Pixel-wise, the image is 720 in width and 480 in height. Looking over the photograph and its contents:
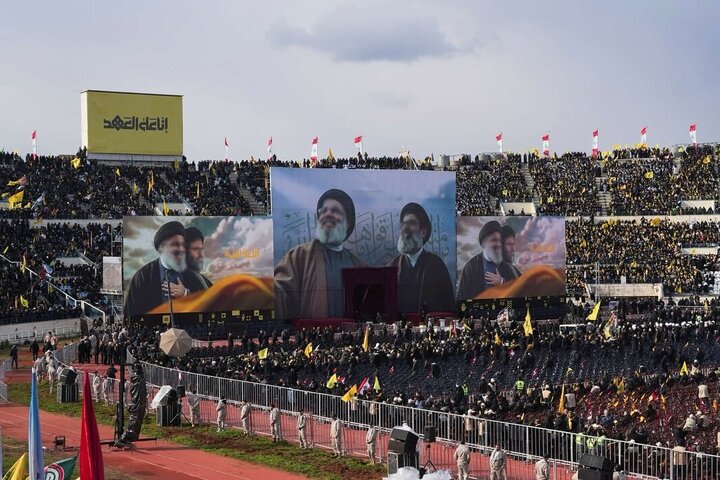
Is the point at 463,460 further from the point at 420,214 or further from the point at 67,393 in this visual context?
the point at 420,214

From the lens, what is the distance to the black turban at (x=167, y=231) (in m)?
58.5

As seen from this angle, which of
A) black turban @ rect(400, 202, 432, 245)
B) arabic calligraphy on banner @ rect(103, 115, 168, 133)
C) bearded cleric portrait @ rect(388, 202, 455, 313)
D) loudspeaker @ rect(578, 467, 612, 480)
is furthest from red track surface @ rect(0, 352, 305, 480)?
arabic calligraphy on banner @ rect(103, 115, 168, 133)

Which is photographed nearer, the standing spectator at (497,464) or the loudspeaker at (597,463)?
the loudspeaker at (597,463)

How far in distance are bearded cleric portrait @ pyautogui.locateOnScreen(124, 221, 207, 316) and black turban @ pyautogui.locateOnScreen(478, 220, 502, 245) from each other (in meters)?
19.2

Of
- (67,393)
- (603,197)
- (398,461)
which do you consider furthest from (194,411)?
(603,197)

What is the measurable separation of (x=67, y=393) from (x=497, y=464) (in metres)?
A: 17.9

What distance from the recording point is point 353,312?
6556 centimetres

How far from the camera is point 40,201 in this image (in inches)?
2687

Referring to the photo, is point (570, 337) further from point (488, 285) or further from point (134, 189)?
point (134, 189)

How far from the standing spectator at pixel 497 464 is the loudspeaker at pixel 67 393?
17.7 meters

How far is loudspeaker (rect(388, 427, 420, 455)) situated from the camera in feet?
78.7

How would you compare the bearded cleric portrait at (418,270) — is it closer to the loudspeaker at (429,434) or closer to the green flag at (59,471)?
the loudspeaker at (429,434)

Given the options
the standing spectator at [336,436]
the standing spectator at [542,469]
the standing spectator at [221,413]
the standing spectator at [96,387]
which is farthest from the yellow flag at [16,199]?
the standing spectator at [542,469]

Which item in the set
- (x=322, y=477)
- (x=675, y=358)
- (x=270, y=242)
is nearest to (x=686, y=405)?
(x=675, y=358)
